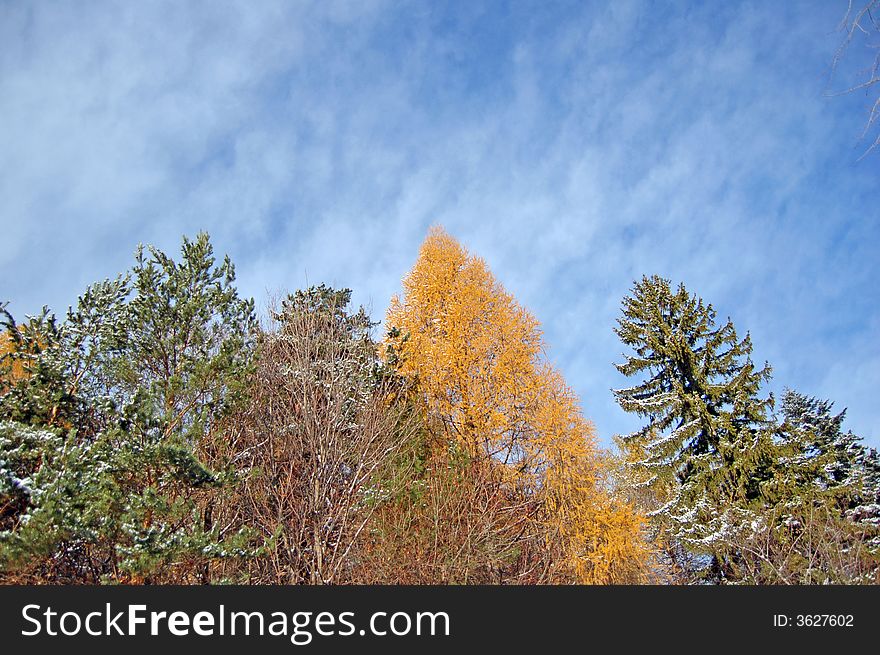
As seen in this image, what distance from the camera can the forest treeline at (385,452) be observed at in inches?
314

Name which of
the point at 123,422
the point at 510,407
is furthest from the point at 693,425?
the point at 123,422

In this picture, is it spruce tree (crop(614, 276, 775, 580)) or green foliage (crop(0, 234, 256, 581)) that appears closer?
green foliage (crop(0, 234, 256, 581))

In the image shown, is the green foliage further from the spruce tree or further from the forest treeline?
the spruce tree

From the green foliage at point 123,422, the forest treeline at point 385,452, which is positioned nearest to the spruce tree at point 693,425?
the forest treeline at point 385,452

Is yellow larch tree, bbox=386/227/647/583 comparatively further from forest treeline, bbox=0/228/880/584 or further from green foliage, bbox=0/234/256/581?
green foliage, bbox=0/234/256/581

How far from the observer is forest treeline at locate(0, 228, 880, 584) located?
7980mm

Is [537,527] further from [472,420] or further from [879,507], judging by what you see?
[879,507]

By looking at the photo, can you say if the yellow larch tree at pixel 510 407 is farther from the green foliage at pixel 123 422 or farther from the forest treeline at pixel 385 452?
the green foliage at pixel 123 422

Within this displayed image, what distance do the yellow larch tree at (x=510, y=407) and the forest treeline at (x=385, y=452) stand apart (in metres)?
0.05

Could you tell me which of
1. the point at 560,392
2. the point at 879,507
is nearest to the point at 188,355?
the point at 560,392

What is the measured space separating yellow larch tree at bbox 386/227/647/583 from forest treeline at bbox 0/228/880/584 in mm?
54

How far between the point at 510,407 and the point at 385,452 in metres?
3.38

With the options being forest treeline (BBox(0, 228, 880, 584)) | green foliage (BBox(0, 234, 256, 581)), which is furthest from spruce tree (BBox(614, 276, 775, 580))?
green foliage (BBox(0, 234, 256, 581))

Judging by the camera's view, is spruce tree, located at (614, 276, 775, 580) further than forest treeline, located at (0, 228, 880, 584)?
Yes
